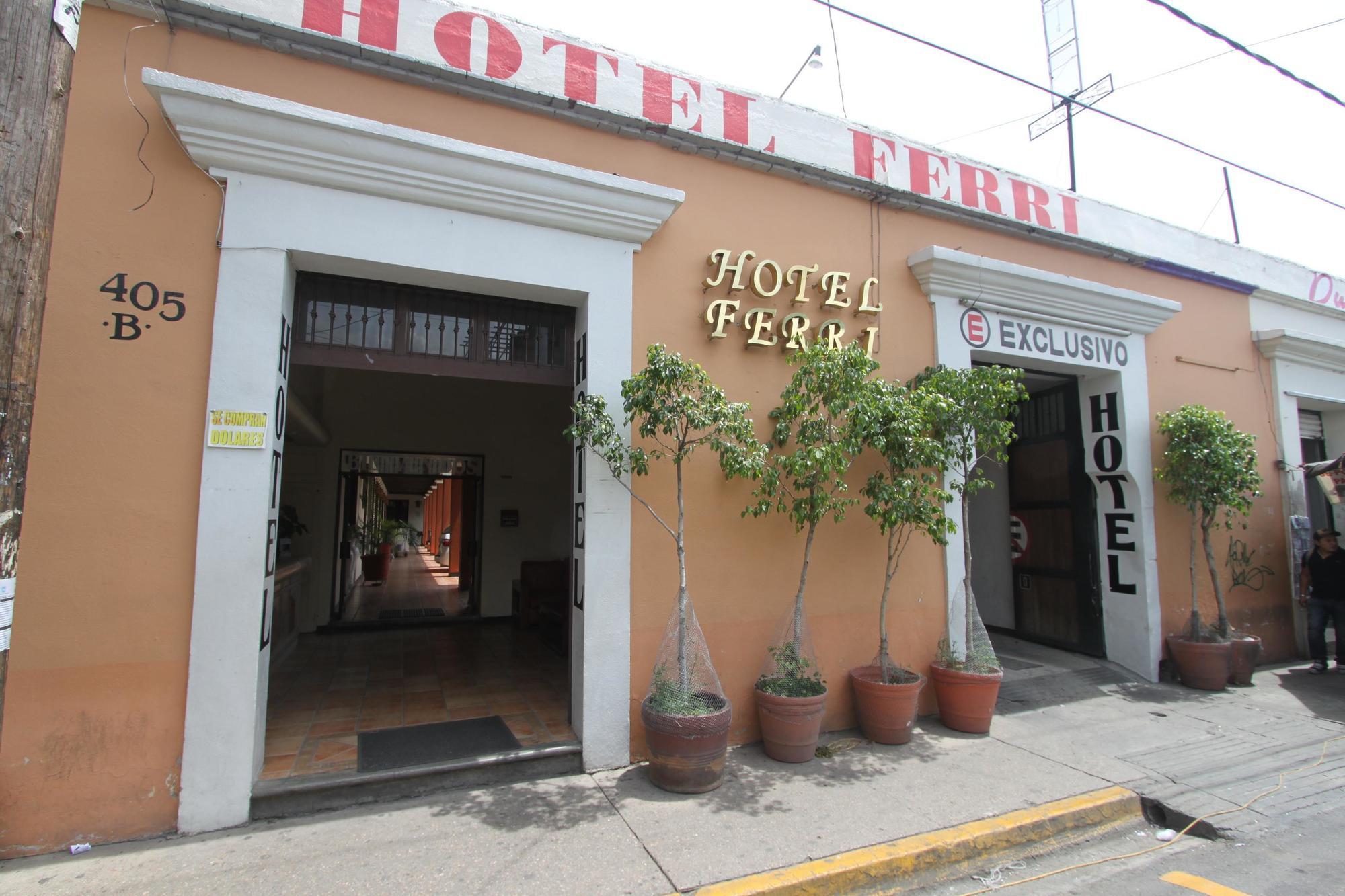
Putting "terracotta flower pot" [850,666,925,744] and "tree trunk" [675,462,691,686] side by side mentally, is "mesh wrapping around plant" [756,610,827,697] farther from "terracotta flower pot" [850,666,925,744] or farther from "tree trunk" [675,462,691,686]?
"tree trunk" [675,462,691,686]

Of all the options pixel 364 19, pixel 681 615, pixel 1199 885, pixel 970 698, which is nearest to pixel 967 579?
pixel 970 698

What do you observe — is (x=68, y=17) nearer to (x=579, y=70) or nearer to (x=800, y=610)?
(x=579, y=70)

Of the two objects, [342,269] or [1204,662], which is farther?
[1204,662]

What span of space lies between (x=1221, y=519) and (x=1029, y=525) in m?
1.92

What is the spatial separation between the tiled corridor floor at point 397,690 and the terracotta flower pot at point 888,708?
2.30 m

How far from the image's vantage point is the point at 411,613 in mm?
9945

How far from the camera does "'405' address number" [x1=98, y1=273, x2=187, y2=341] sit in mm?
3729

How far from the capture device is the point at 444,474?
398 inches

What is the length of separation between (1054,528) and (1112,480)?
3.36 feet

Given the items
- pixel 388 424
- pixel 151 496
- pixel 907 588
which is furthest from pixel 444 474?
pixel 907 588

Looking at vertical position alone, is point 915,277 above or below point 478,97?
below

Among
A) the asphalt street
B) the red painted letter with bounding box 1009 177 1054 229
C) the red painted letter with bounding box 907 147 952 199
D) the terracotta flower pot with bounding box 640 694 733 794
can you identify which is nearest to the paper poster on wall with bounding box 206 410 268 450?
the terracotta flower pot with bounding box 640 694 733 794

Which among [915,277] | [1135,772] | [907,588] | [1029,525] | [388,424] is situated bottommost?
[1135,772]

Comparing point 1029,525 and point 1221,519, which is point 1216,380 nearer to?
point 1221,519
